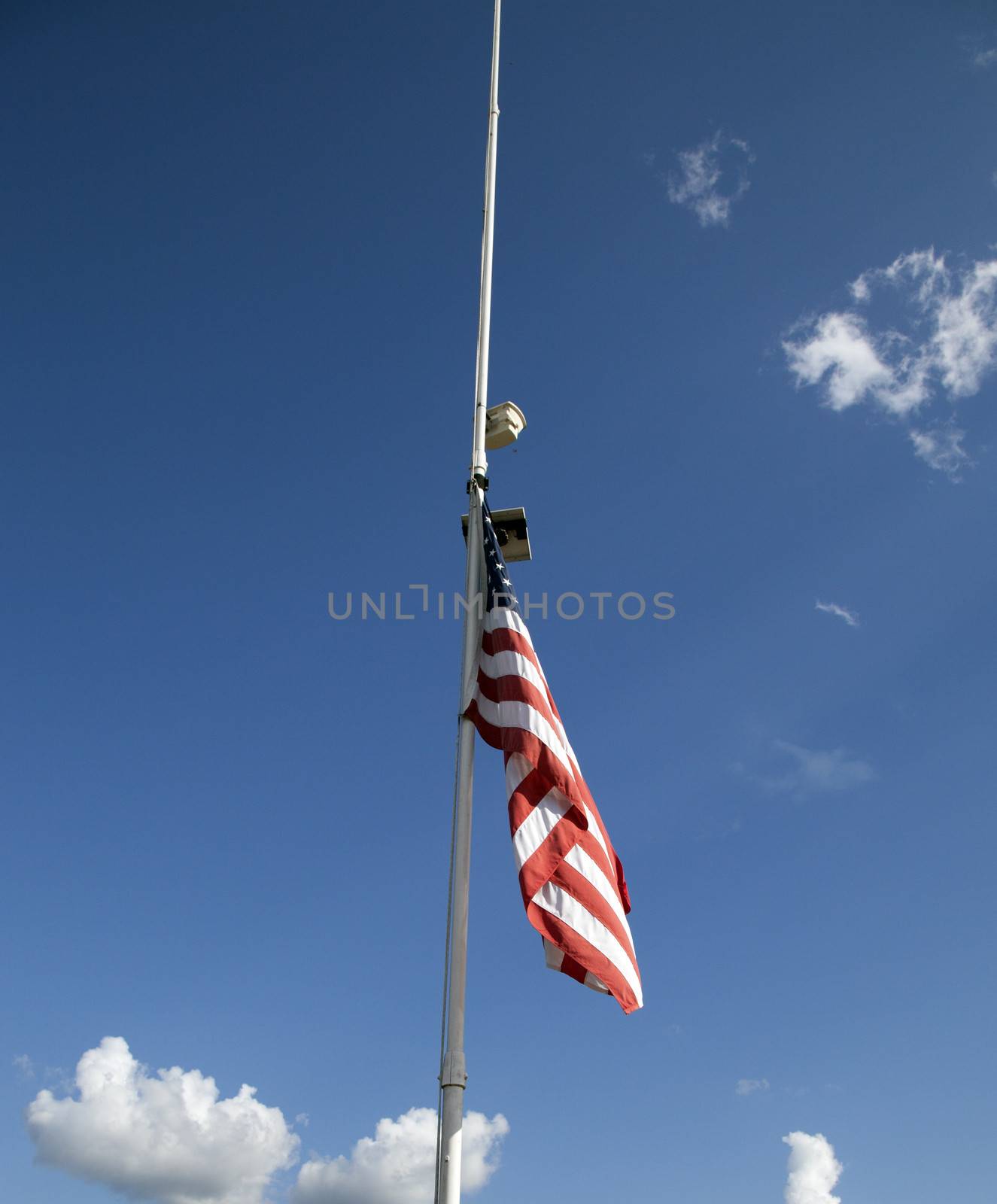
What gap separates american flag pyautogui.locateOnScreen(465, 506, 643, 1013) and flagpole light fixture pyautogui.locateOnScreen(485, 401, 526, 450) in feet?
5.55

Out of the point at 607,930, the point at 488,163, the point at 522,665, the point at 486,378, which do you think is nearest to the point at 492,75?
the point at 488,163

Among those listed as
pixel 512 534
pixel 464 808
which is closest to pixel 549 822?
pixel 464 808

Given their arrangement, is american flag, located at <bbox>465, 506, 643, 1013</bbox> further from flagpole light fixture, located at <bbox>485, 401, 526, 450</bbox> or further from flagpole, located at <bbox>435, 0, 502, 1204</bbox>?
flagpole light fixture, located at <bbox>485, 401, 526, 450</bbox>

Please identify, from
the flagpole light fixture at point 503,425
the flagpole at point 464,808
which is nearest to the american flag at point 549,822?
the flagpole at point 464,808

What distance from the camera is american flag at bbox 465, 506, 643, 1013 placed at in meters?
8.99

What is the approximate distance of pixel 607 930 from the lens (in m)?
9.28

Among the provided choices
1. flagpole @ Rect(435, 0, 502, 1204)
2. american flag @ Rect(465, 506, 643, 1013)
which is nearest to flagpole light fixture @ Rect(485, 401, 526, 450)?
flagpole @ Rect(435, 0, 502, 1204)

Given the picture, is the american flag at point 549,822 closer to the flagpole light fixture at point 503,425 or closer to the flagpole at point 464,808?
the flagpole at point 464,808

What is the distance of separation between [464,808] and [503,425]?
4624 millimetres

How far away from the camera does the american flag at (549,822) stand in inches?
354

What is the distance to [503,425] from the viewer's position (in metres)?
11.9

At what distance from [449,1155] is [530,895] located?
6.89 feet

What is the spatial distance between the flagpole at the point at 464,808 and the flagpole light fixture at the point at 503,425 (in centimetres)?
17

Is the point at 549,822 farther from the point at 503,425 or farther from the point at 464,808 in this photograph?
the point at 503,425
